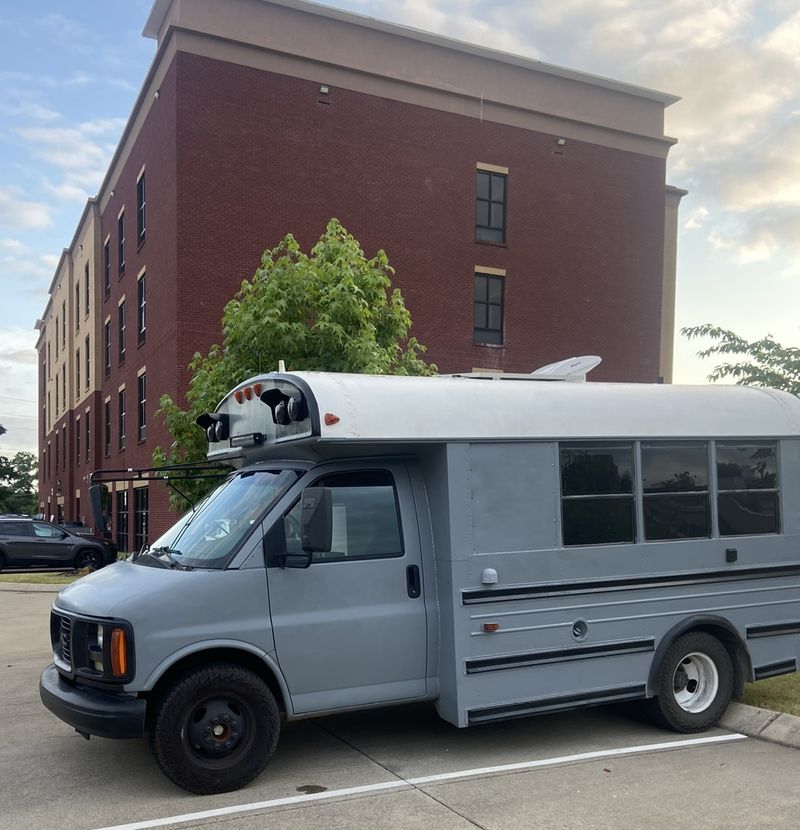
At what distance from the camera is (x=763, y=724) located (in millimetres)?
6879

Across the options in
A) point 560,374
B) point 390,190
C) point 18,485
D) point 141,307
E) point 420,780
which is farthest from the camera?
point 18,485

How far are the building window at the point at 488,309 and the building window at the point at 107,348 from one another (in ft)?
49.0

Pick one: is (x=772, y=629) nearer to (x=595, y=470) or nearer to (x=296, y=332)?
(x=595, y=470)

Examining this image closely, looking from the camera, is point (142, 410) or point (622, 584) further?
point (142, 410)

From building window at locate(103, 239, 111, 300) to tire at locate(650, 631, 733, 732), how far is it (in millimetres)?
31048

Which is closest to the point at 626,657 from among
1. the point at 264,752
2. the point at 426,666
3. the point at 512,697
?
the point at 512,697

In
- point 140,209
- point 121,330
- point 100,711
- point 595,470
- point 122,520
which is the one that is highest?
point 140,209

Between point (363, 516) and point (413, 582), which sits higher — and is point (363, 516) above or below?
Result: above

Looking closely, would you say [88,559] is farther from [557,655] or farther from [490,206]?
[557,655]

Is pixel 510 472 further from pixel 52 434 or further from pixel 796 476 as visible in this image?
pixel 52 434

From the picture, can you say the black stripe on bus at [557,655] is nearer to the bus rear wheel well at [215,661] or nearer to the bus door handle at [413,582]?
the bus door handle at [413,582]

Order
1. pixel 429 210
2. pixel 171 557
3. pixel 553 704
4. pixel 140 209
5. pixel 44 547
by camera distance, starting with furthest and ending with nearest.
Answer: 1. pixel 140 209
2. pixel 429 210
3. pixel 44 547
4. pixel 553 704
5. pixel 171 557

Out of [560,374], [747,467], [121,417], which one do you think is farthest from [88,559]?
[747,467]

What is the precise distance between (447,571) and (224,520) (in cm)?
154
